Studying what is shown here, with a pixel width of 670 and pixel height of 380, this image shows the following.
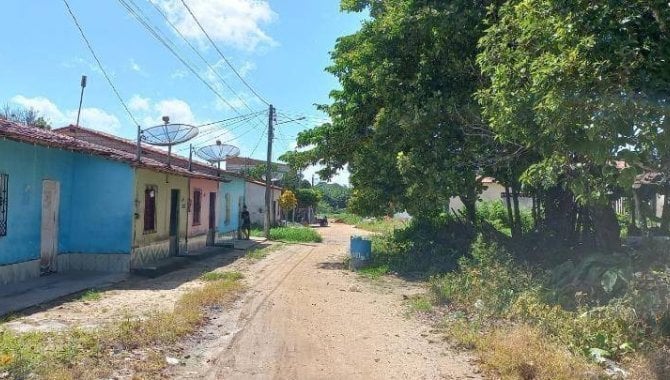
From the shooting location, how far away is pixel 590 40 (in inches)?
208

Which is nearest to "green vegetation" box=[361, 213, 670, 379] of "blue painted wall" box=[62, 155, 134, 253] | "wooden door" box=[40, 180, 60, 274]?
"blue painted wall" box=[62, 155, 134, 253]

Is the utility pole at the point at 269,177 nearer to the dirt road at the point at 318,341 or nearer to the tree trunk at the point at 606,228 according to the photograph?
the dirt road at the point at 318,341

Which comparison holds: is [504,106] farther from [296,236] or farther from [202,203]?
[296,236]

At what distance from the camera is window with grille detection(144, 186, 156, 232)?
1407 cm

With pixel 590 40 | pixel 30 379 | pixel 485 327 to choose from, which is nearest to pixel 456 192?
pixel 485 327

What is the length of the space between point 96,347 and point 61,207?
731 cm

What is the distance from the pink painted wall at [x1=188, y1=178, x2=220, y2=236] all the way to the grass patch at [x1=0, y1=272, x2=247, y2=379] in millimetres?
10826

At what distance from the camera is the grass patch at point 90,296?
923 centimetres

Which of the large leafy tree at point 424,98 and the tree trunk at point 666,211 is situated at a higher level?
the large leafy tree at point 424,98

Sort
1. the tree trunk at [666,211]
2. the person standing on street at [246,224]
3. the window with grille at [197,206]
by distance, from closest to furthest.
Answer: the tree trunk at [666,211] < the window with grille at [197,206] < the person standing on street at [246,224]

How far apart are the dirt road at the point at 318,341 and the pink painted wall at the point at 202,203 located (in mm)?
7684

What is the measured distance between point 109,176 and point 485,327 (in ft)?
30.4

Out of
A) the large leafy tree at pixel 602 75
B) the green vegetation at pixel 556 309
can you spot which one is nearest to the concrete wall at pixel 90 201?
the green vegetation at pixel 556 309

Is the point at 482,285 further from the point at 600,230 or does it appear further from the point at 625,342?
the point at 600,230
